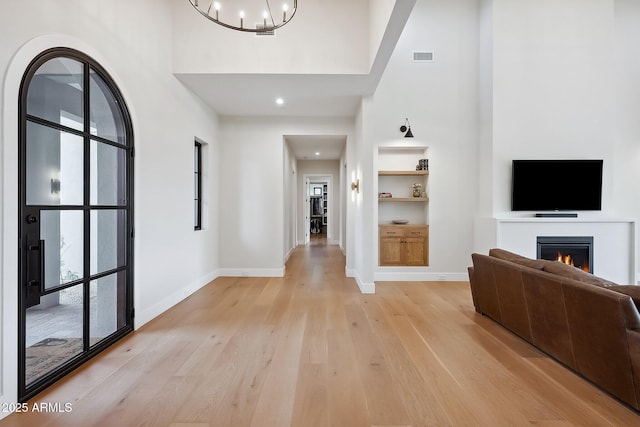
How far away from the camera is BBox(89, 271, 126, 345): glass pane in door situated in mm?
2629

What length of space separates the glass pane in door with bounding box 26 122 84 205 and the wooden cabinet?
4.21 metres

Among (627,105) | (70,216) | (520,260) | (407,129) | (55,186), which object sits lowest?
(520,260)

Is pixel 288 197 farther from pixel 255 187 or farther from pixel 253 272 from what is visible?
pixel 253 272

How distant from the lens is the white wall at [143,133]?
72.1 inches

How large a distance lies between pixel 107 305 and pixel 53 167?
1.29 meters

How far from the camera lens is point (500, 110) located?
4949mm

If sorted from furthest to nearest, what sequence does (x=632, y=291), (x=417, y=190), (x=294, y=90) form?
(x=417, y=190) < (x=294, y=90) < (x=632, y=291)

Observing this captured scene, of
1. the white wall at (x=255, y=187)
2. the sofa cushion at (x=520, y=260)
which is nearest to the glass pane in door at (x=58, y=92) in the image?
the white wall at (x=255, y=187)

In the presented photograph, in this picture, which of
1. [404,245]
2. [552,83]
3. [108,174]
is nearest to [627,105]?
[552,83]

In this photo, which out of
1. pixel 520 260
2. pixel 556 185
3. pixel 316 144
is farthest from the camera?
pixel 316 144

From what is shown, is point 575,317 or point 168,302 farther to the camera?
point 168,302

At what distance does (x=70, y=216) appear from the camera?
7.72 ft

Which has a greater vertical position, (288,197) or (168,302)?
(288,197)

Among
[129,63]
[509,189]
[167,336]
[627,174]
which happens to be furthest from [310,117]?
[627,174]
